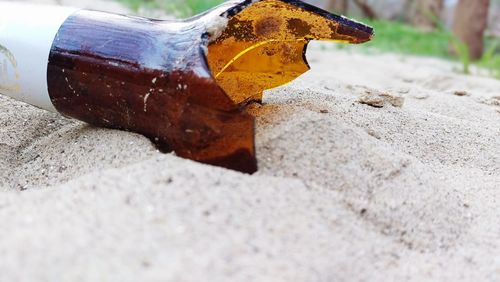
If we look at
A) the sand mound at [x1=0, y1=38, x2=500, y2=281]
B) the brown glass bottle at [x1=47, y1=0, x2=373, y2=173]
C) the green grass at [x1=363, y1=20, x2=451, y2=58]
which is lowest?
the green grass at [x1=363, y1=20, x2=451, y2=58]

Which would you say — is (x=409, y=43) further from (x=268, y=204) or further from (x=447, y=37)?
(x=268, y=204)

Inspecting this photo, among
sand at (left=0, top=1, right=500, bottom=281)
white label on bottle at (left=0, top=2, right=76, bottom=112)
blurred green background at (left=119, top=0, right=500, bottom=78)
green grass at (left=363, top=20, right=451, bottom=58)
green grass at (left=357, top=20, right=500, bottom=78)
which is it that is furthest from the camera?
green grass at (left=363, top=20, right=451, bottom=58)

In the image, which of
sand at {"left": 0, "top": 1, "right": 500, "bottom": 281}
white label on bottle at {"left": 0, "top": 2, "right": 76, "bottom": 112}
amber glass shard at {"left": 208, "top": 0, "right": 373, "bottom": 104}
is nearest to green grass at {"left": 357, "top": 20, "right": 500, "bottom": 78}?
amber glass shard at {"left": 208, "top": 0, "right": 373, "bottom": 104}

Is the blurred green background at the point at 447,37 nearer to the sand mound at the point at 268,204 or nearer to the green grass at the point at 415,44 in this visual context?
the green grass at the point at 415,44

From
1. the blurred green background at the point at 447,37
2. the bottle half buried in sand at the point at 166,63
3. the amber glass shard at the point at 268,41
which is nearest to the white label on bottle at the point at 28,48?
the bottle half buried in sand at the point at 166,63

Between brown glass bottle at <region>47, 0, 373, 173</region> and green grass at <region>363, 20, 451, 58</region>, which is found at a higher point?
brown glass bottle at <region>47, 0, 373, 173</region>

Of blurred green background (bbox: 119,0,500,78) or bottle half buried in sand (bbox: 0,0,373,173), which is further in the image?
blurred green background (bbox: 119,0,500,78)

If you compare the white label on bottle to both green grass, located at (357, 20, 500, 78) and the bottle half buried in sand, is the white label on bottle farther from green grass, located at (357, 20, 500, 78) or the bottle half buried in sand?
green grass, located at (357, 20, 500, 78)
